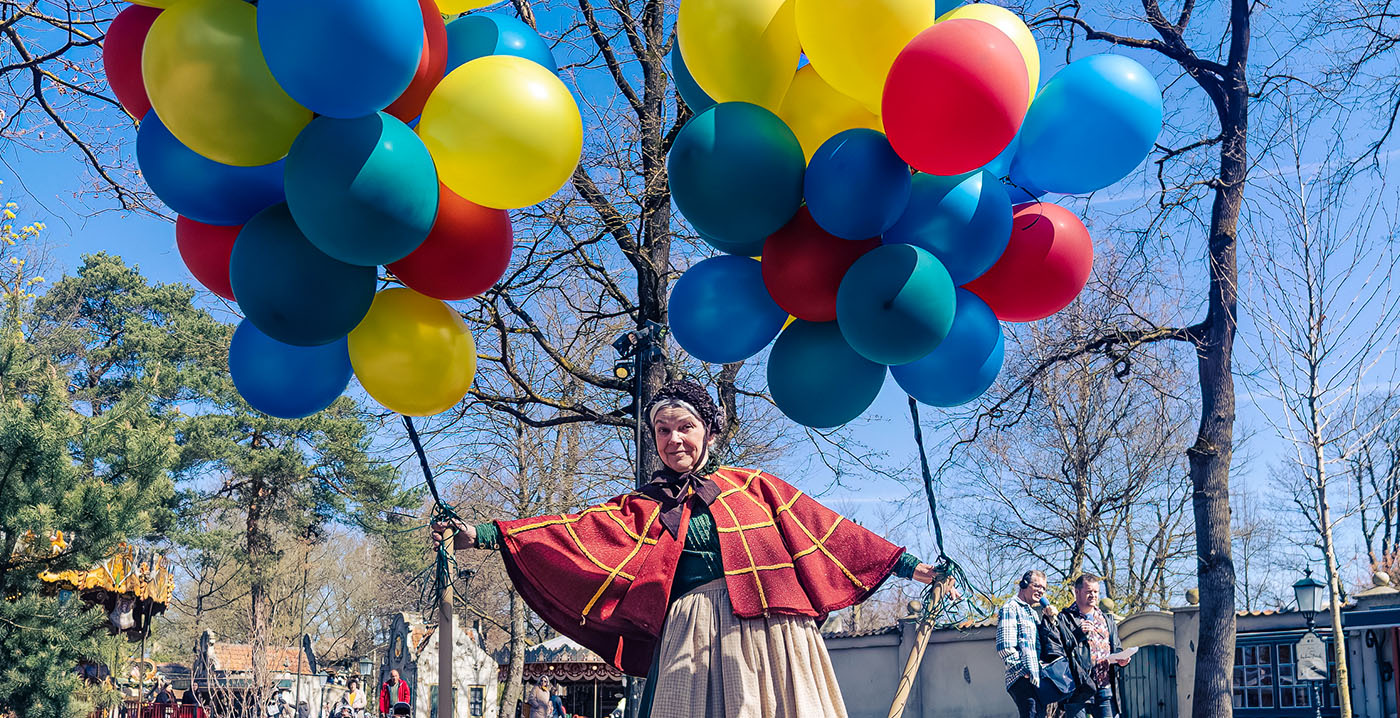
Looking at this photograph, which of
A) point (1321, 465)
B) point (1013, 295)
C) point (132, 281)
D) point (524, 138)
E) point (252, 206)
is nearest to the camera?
point (524, 138)

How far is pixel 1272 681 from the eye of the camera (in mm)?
14852

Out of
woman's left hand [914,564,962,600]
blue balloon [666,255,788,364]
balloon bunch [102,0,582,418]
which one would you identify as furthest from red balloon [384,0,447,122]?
A: woman's left hand [914,564,962,600]

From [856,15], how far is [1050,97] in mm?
744

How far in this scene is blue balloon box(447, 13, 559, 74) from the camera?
3.37 metres

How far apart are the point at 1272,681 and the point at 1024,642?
11.0 m

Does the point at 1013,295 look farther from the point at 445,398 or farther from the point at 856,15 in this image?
the point at 445,398

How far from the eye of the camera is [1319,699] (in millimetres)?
14078

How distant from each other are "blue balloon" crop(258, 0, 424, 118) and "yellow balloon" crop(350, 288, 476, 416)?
0.78 metres

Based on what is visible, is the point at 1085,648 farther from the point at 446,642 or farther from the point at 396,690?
the point at 396,690

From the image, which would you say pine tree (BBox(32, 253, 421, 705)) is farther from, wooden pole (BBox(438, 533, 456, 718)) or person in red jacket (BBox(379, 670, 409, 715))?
wooden pole (BBox(438, 533, 456, 718))

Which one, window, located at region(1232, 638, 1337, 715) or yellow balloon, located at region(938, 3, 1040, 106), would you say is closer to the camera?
yellow balloon, located at region(938, 3, 1040, 106)

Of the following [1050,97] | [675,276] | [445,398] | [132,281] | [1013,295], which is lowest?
[445,398]

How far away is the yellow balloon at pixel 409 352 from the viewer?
3.44 meters

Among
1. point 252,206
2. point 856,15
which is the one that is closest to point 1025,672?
point 856,15
